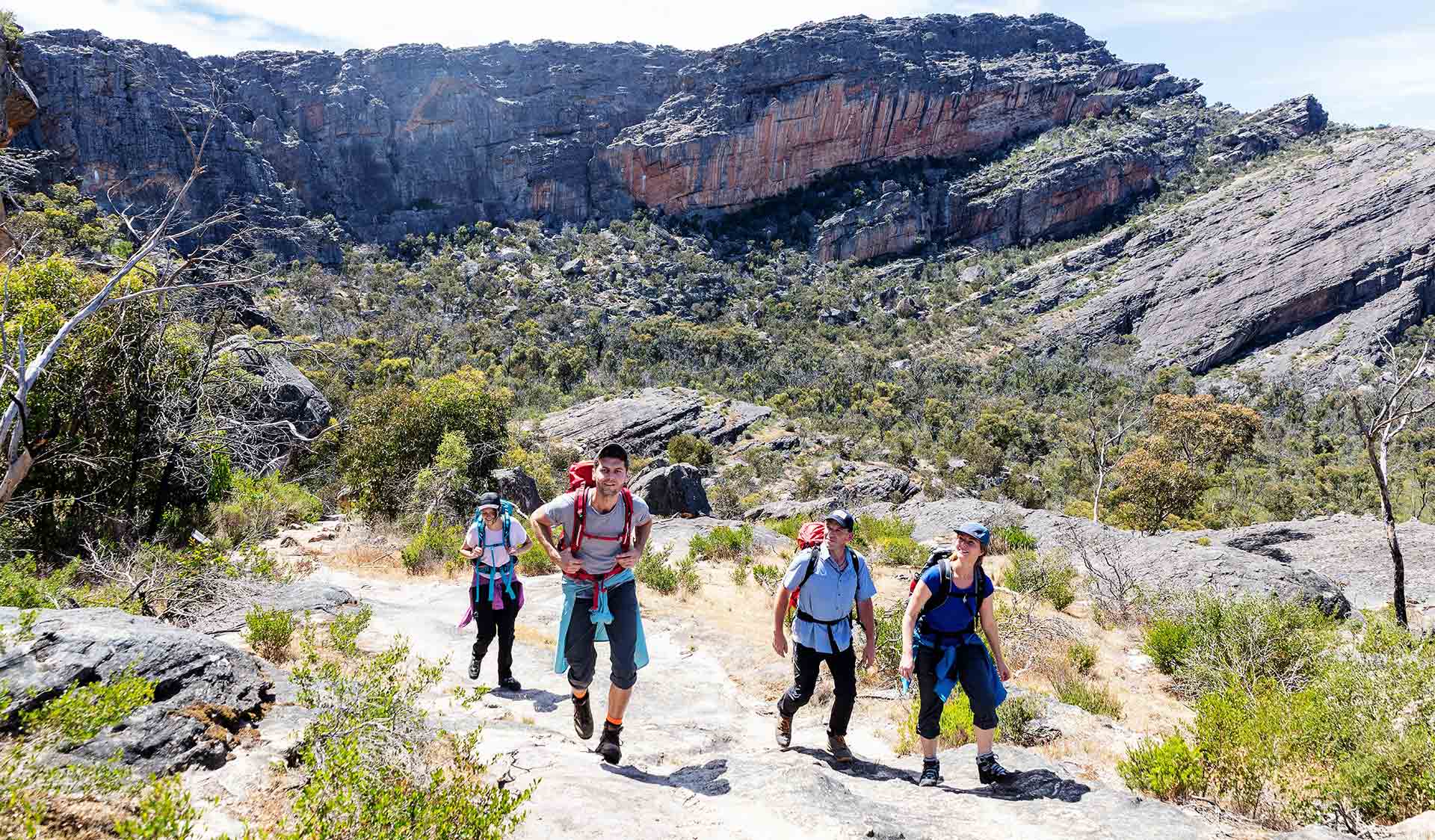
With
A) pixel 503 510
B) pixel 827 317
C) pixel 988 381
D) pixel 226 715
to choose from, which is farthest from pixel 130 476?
pixel 827 317

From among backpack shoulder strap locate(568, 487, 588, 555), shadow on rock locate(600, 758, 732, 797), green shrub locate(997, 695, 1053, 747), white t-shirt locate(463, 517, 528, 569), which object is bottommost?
green shrub locate(997, 695, 1053, 747)

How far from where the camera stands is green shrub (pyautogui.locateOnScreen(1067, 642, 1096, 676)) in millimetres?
6508

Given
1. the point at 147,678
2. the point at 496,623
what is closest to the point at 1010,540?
the point at 496,623

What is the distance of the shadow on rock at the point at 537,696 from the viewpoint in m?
4.96

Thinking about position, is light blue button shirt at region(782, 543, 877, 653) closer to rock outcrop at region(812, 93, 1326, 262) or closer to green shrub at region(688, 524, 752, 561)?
green shrub at region(688, 524, 752, 561)

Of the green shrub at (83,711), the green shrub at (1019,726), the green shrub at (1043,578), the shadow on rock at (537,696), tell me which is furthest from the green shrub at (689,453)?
the green shrub at (83,711)

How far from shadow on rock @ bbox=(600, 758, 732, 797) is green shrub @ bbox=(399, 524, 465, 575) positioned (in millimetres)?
6699

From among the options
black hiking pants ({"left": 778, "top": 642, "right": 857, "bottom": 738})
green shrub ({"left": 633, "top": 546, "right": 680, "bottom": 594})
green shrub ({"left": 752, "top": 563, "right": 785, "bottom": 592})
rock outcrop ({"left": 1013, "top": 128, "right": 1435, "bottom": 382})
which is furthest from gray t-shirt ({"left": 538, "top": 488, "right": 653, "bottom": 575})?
rock outcrop ({"left": 1013, "top": 128, "right": 1435, "bottom": 382})

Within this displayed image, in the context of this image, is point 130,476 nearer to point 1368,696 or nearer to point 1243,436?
point 1368,696

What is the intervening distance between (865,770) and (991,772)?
27.8 inches

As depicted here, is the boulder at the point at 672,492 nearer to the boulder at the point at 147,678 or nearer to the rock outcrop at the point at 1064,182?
the boulder at the point at 147,678

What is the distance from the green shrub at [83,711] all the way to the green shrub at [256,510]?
6.67 metres

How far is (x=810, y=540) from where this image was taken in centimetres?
423

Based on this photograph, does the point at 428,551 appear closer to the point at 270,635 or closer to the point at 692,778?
the point at 270,635
